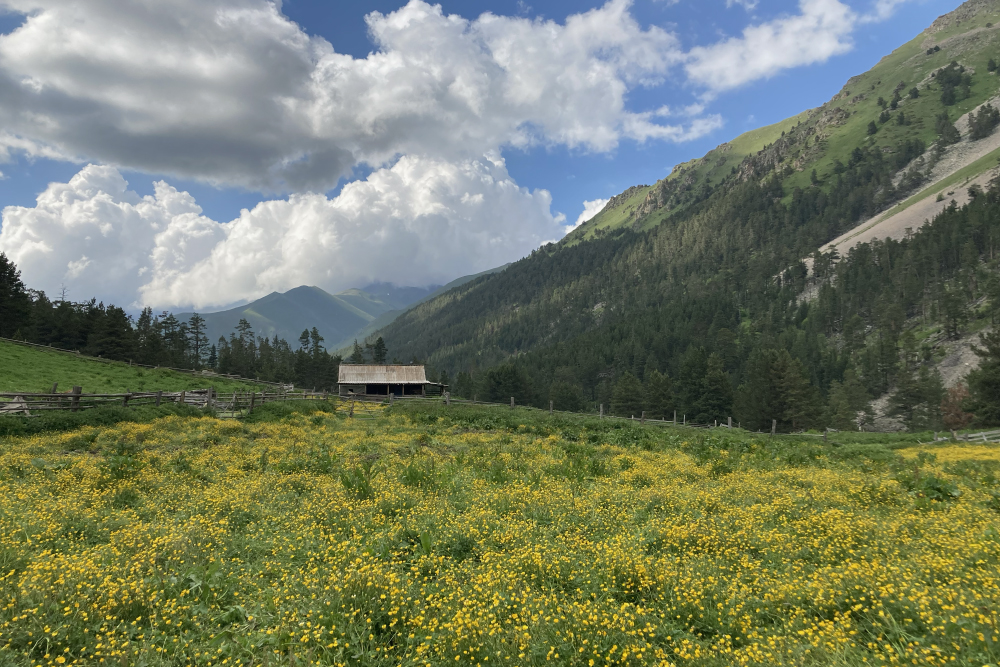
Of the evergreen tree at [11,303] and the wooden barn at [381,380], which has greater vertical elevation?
the evergreen tree at [11,303]

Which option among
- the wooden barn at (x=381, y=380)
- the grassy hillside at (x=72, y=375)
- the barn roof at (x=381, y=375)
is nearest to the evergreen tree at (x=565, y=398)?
the wooden barn at (x=381, y=380)

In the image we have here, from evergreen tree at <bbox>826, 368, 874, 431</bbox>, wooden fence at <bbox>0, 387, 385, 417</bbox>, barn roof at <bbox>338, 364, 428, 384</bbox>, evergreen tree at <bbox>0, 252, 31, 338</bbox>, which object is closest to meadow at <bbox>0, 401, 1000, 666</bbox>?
wooden fence at <bbox>0, 387, 385, 417</bbox>

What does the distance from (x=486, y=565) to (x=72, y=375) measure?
2133 inches

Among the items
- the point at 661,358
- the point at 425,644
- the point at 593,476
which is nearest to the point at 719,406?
the point at 661,358

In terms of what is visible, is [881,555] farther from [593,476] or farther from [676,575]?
[593,476]

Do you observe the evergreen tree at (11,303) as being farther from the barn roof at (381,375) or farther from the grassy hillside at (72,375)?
the barn roof at (381,375)

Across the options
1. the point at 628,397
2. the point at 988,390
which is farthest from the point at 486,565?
the point at 628,397

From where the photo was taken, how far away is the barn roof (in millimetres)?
75125

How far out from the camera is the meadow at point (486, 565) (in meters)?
5.46

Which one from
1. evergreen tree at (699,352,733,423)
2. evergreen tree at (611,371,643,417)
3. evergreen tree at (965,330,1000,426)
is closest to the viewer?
evergreen tree at (965,330,1000,426)

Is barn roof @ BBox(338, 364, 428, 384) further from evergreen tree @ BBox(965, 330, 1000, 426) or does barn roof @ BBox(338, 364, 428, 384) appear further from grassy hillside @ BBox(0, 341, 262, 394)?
evergreen tree @ BBox(965, 330, 1000, 426)

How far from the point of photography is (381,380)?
75.1 metres

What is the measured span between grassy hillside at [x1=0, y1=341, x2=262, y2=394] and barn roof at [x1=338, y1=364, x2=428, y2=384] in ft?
65.5

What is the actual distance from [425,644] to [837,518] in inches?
375
